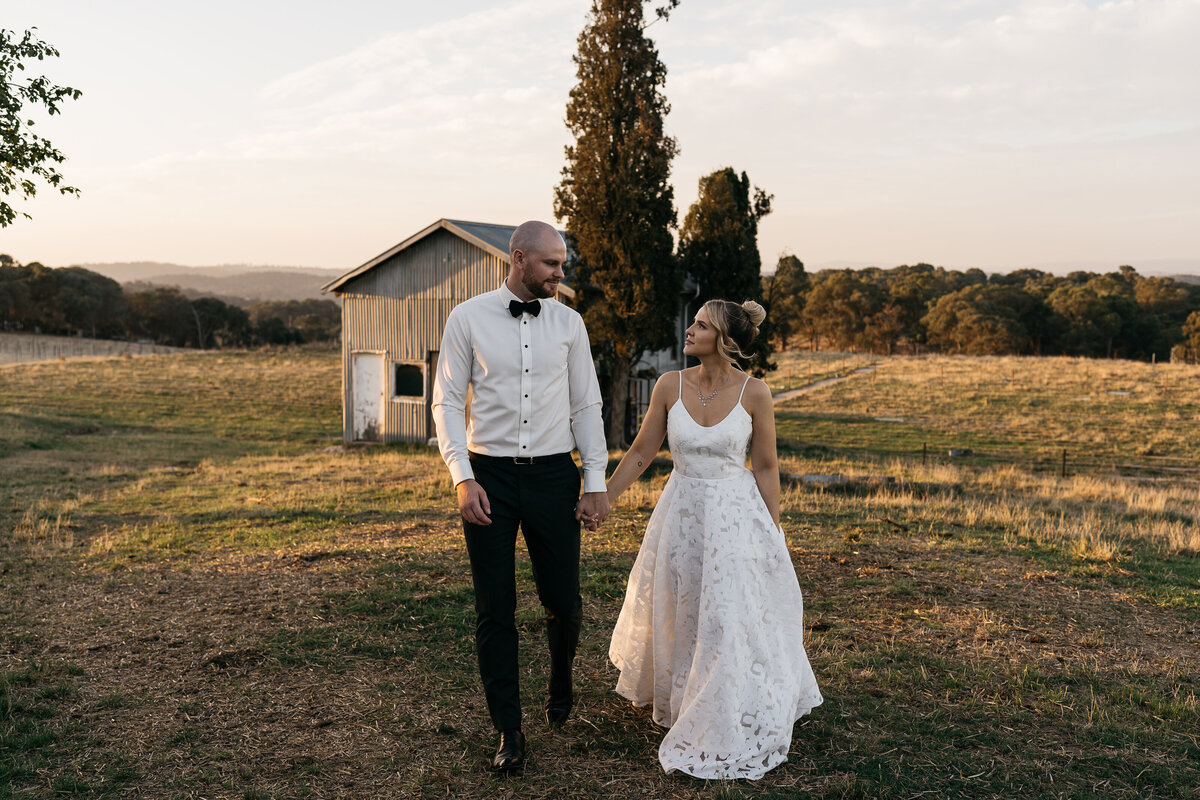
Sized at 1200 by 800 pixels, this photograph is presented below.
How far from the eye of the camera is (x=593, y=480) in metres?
4.24

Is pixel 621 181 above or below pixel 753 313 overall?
above

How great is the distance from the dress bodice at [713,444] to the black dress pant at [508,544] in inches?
24.5

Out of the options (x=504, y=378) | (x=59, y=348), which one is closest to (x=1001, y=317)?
(x=59, y=348)

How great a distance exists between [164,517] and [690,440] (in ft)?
30.5

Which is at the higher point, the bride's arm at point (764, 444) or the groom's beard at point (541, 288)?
the groom's beard at point (541, 288)

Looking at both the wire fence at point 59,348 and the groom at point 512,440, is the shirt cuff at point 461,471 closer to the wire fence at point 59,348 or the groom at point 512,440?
the groom at point 512,440

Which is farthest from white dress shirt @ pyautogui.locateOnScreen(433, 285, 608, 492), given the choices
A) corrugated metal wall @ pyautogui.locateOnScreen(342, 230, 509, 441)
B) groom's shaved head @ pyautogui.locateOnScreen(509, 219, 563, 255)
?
corrugated metal wall @ pyautogui.locateOnScreen(342, 230, 509, 441)

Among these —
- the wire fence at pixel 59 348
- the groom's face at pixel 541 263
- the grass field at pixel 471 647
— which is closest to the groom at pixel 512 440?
the groom's face at pixel 541 263

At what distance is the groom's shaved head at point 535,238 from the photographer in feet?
13.1

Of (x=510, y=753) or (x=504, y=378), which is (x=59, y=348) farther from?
(x=510, y=753)

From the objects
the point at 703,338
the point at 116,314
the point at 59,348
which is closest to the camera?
the point at 703,338

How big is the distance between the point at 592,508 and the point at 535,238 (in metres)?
1.32

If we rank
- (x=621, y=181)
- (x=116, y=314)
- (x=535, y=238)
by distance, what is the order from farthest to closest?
(x=116, y=314)
(x=621, y=181)
(x=535, y=238)

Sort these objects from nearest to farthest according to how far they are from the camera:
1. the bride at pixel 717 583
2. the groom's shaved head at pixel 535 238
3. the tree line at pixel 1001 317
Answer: the groom's shaved head at pixel 535 238, the bride at pixel 717 583, the tree line at pixel 1001 317
